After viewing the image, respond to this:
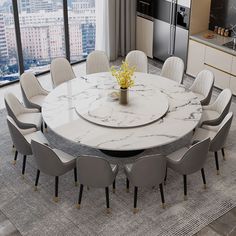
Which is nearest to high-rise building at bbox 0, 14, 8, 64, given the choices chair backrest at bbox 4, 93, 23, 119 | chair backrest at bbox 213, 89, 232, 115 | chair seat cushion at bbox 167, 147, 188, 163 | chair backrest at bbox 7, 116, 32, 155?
chair backrest at bbox 4, 93, 23, 119

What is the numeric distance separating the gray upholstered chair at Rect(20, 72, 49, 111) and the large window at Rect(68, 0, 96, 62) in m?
2.44

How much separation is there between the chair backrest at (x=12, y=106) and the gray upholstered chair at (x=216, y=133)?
2.28m

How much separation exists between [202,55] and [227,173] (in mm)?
2734

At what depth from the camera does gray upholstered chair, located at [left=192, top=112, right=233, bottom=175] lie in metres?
5.36

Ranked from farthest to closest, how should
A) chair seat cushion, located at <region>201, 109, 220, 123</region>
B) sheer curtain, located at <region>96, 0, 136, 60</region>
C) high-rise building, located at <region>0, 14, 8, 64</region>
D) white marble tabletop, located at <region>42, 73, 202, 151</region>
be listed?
sheer curtain, located at <region>96, 0, 136, 60</region> < high-rise building, located at <region>0, 14, 8, 64</region> < chair seat cushion, located at <region>201, 109, 220, 123</region> < white marble tabletop, located at <region>42, 73, 202, 151</region>

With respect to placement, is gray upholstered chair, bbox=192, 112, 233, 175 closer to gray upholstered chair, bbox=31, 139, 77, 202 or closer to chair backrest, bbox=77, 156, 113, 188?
chair backrest, bbox=77, 156, 113, 188

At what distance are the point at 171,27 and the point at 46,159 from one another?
13.4 ft

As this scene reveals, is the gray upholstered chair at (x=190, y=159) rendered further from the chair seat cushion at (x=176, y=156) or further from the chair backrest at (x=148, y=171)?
the chair backrest at (x=148, y=171)

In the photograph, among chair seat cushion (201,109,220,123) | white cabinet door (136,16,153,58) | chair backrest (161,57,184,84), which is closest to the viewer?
chair seat cushion (201,109,220,123)

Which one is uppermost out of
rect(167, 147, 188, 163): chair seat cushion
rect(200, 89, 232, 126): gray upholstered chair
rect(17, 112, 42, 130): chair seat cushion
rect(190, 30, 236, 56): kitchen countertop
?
rect(190, 30, 236, 56): kitchen countertop

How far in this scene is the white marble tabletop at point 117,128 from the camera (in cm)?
513

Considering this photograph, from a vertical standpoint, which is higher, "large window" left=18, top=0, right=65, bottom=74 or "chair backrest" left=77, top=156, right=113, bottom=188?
"large window" left=18, top=0, right=65, bottom=74

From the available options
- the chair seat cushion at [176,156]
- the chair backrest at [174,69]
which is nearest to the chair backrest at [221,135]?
the chair seat cushion at [176,156]

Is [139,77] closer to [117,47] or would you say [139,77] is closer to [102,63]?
[102,63]
